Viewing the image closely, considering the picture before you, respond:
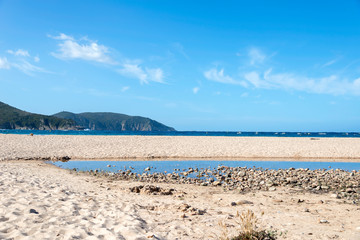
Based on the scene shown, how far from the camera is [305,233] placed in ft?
18.4

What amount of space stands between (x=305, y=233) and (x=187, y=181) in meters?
7.09

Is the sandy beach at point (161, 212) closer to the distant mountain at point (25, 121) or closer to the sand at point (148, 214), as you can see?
the sand at point (148, 214)

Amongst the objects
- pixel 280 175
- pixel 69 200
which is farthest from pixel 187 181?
pixel 69 200

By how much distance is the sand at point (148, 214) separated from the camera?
5.14 m

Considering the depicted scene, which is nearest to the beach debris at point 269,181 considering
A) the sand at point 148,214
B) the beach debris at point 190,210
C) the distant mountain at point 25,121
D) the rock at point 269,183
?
the rock at point 269,183

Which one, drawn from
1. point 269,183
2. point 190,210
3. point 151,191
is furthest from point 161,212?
point 269,183

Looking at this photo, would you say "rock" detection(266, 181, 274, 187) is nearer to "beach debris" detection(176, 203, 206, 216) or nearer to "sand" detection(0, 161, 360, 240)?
"sand" detection(0, 161, 360, 240)

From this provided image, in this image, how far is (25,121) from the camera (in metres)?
143

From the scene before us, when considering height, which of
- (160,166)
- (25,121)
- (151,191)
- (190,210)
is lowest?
(160,166)

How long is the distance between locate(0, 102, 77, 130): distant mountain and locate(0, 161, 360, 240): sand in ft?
507

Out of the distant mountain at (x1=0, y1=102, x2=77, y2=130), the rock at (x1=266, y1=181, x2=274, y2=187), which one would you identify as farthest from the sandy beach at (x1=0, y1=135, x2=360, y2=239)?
the distant mountain at (x1=0, y1=102, x2=77, y2=130)

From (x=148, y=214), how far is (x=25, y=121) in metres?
163

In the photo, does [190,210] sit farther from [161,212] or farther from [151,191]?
[151,191]

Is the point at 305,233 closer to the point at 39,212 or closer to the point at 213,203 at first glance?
the point at 213,203
